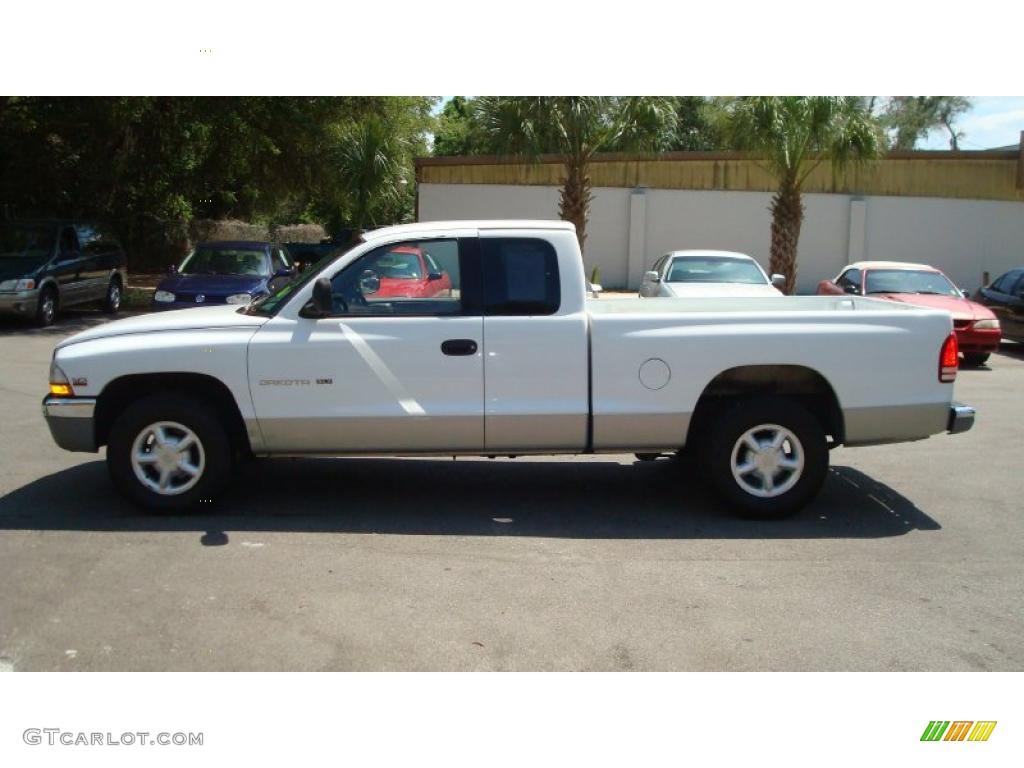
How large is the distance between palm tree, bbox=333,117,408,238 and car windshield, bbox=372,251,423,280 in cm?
1928

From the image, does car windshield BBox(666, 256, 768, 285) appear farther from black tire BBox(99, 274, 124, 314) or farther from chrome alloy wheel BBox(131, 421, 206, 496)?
black tire BBox(99, 274, 124, 314)

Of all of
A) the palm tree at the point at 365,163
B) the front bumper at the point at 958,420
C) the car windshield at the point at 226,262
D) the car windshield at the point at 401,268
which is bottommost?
the front bumper at the point at 958,420

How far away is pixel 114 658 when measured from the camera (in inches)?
186

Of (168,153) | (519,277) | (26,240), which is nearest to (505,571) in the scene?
(519,277)

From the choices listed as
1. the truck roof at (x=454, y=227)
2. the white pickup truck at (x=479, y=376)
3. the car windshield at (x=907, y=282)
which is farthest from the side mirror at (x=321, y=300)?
the car windshield at (x=907, y=282)

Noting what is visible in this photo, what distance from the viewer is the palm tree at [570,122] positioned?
2048 cm

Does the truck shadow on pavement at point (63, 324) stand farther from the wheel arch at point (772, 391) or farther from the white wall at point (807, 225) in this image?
the wheel arch at point (772, 391)

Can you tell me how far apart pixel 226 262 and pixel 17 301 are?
3.88 meters

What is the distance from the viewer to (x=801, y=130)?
21.8 metres

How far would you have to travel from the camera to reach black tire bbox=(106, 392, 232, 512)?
6.80 metres

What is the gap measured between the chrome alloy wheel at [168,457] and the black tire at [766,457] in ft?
11.0

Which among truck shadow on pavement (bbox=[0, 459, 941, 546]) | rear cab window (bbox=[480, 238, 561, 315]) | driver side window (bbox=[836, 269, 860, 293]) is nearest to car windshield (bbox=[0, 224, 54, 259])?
truck shadow on pavement (bbox=[0, 459, 941, 546])

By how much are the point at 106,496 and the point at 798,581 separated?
4666 mm

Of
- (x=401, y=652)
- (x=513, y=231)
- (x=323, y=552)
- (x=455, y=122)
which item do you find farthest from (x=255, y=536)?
(x=455, y=122)
